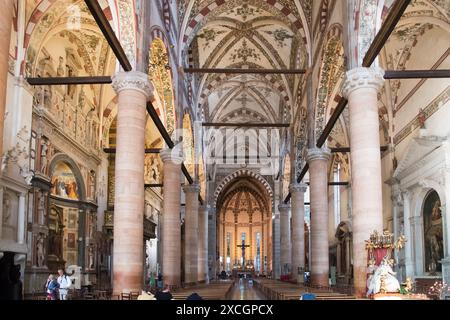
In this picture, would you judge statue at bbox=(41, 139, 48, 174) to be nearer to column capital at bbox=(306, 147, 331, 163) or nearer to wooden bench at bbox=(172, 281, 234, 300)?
wooden bench at bbox=(172, 281, 234, 300)

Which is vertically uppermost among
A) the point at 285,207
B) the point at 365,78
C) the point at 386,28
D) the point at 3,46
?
the point at 386,28

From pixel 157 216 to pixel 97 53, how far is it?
15.4 metres

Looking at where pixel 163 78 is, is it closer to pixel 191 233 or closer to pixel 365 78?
pixel 365 78

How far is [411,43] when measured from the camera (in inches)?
803

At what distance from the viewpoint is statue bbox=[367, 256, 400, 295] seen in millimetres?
10234

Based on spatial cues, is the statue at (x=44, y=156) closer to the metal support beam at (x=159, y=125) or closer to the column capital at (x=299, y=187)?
the metal support beam at (x=159, y=125)

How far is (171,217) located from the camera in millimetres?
20656

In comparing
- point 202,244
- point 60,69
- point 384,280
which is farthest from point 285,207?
point 384,280

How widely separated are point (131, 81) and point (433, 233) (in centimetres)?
1201

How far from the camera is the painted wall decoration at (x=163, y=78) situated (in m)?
19.0

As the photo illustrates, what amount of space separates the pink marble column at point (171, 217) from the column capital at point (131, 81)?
709cm

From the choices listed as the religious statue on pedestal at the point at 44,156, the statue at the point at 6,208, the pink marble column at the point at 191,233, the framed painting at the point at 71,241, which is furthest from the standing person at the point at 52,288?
the pink marble column at the point at 191,233

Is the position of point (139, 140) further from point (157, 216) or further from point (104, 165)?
point (157, 216)
